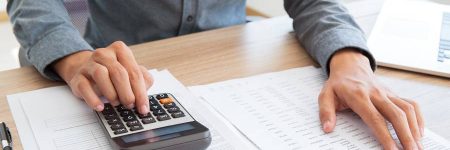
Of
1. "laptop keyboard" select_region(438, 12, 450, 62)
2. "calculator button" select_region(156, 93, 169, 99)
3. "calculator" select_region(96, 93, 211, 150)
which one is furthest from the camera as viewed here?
"laptop keyboard" select_region(438, 12, 450, 62)

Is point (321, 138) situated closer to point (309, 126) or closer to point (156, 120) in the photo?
point (309, 126)

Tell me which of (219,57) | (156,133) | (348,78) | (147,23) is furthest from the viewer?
(147,23)

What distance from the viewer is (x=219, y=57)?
2.64ft

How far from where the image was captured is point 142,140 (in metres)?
0.51

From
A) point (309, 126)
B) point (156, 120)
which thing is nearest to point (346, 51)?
point (309, 126)

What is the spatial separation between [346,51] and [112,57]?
350 millimetres

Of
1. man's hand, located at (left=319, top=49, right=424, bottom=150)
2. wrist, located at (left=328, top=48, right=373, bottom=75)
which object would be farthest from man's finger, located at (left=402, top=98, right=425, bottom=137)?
wrist, located at (left=328, top=48, right=373, bottom=75)

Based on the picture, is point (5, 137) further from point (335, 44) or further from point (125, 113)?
point (335, 44)

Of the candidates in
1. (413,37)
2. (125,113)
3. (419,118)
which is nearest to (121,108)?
(125,113)

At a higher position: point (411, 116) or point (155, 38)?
point (411, 116)

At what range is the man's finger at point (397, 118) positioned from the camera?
1.82ft

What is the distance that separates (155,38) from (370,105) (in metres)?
0.53

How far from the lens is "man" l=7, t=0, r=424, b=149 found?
0.59 meters

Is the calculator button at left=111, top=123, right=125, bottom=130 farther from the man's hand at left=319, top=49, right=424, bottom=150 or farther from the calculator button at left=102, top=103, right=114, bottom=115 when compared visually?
the man's hand at left=319, top=49, right=424, bottom=150
